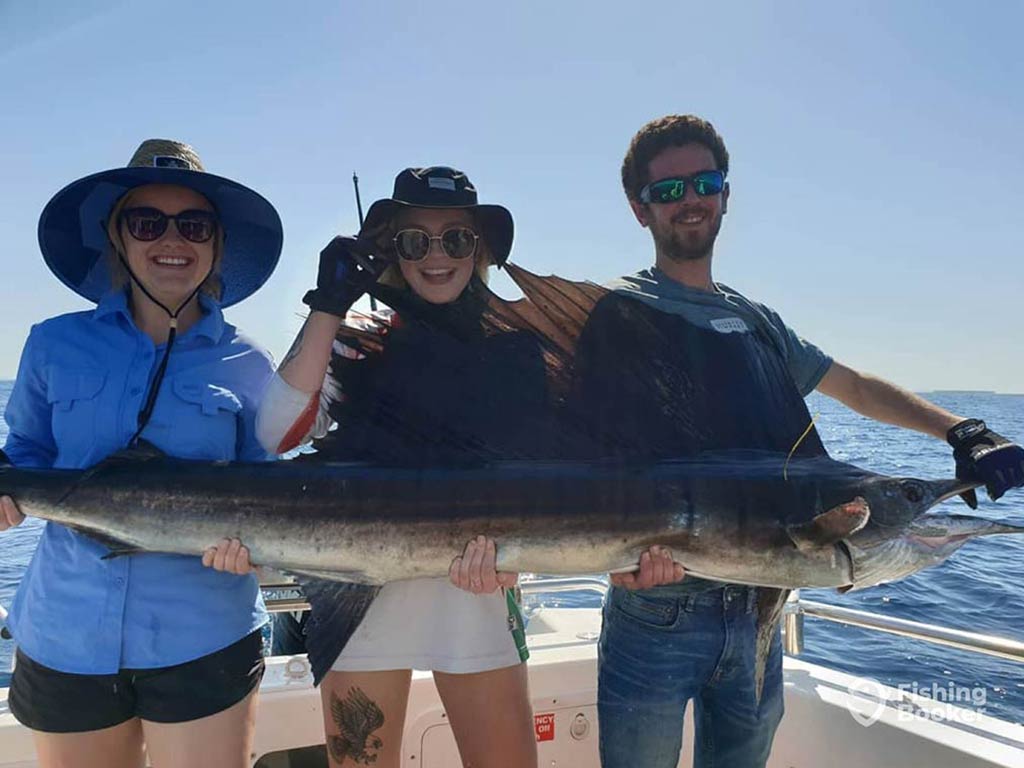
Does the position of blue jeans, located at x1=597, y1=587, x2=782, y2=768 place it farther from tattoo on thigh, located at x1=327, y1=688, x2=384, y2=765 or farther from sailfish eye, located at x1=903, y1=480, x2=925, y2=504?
tattoo on thigh, located at x1=327, y1=688, x2=384, y2=765

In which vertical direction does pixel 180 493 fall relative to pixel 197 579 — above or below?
above

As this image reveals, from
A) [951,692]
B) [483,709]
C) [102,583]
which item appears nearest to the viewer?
[102,583]

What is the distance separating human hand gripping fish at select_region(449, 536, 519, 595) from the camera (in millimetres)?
1782

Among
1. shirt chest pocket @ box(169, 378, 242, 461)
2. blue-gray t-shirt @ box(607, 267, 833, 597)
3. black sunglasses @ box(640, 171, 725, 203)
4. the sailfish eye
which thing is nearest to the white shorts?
shirt chest pocket @ box(169, 378, 242, 461)

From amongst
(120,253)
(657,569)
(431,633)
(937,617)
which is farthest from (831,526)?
(937,617)

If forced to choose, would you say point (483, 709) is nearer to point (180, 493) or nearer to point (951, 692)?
point (180, 493)

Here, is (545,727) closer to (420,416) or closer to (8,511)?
(420,416)

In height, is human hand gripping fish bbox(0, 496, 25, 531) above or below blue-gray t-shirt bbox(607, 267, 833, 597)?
below

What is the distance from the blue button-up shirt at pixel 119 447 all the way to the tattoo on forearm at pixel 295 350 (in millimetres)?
121

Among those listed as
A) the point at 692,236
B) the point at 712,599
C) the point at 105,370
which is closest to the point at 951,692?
the point at 712,599

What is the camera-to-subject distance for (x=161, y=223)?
195 cm

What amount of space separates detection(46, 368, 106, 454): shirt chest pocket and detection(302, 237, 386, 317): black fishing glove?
57cm

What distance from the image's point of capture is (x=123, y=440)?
1.88 meters

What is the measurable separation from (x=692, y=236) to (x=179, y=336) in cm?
147
